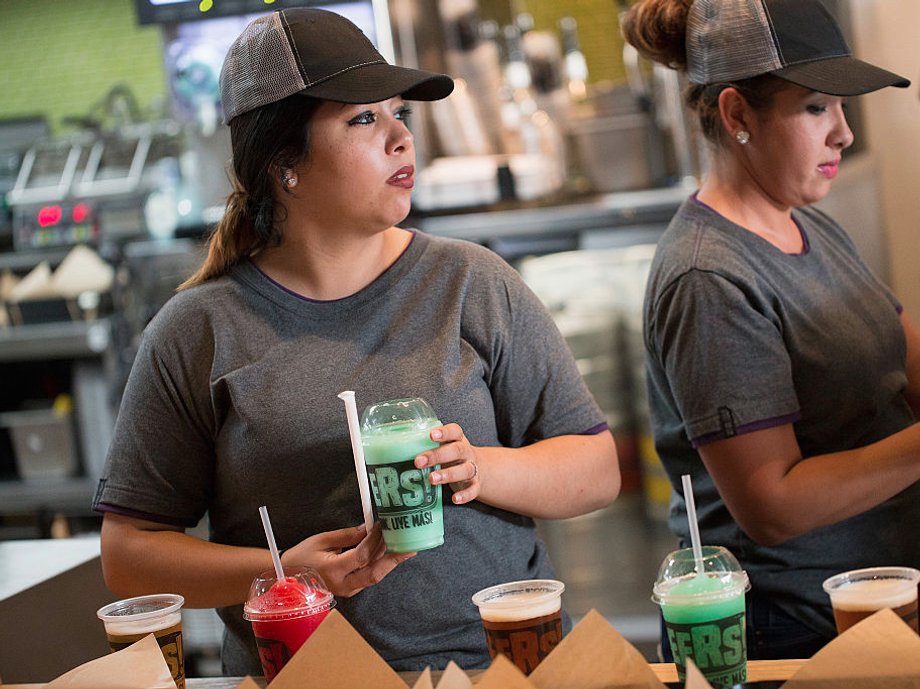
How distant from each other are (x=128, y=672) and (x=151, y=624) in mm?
127

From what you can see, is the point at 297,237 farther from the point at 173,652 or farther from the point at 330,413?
the point at 173,652

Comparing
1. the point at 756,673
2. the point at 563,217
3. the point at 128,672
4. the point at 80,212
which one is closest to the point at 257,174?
the point at 128,672

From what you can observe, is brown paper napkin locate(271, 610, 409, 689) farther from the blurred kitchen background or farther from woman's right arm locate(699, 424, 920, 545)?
the blurred kitchen background

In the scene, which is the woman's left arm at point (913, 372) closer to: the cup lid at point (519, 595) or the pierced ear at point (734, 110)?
the pierced ear at point (734, 110)

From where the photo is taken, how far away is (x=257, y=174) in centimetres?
194

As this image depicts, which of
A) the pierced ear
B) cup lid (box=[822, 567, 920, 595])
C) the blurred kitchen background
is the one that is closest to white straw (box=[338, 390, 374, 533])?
cup lid (box=[822, 567, 920, 595])

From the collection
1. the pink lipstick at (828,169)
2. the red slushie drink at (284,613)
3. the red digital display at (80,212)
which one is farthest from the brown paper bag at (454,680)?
the red digital display at (80,212)

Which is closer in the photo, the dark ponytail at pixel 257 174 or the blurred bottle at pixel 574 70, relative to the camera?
the dark ponytail at pixel 257 174

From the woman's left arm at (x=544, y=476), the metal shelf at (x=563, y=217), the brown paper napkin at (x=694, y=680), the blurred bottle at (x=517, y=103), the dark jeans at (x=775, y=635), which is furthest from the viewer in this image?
the blurred bottle at (x=517, y=103)

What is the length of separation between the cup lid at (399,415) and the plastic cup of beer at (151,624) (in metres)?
0.34

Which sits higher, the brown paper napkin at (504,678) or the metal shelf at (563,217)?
the brown paper napkin at (504,678)

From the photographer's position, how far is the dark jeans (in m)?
1.91

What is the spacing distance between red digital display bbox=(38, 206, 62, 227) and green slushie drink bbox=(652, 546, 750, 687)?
4219 mm

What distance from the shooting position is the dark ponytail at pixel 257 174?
1857mm
